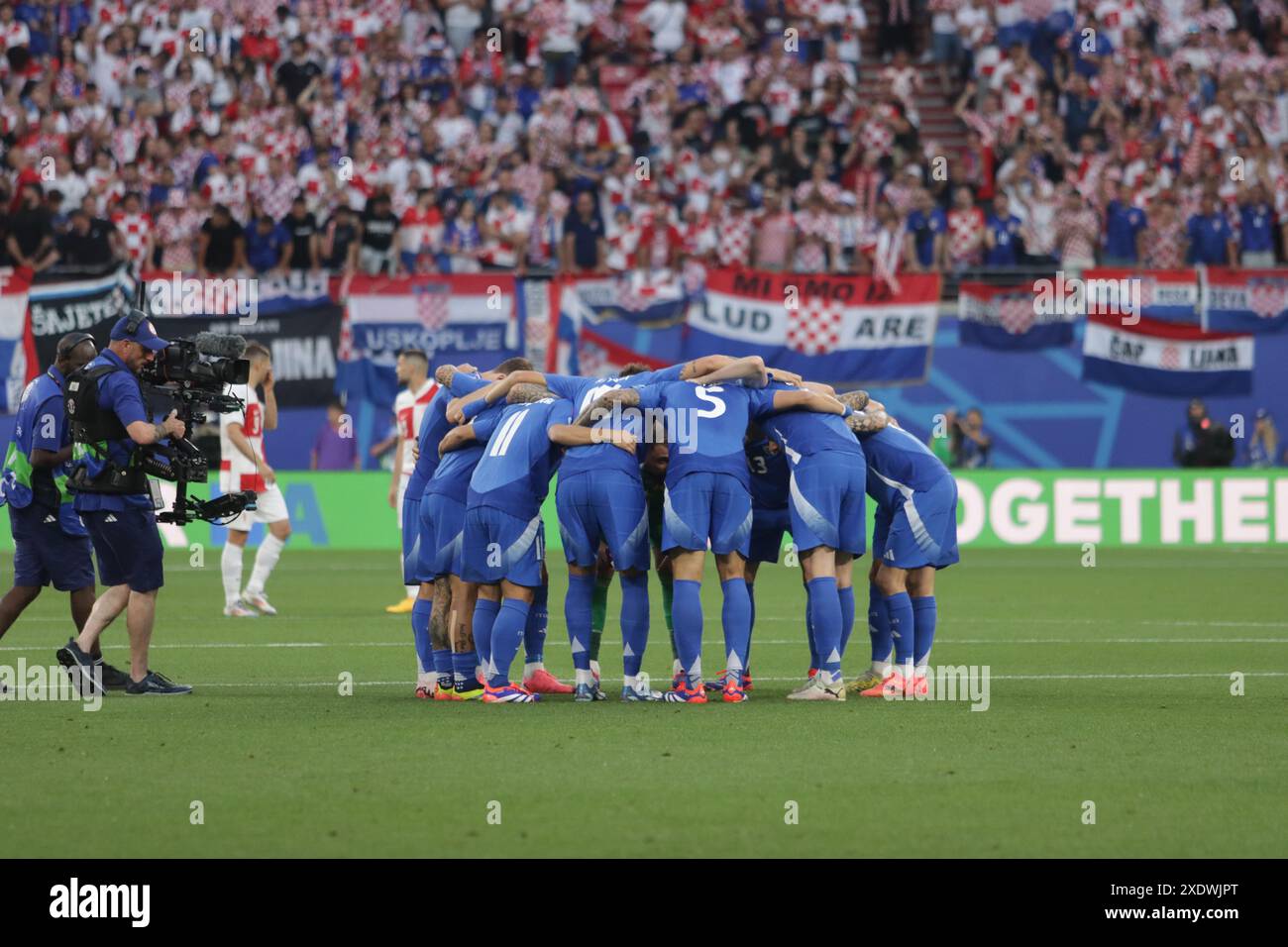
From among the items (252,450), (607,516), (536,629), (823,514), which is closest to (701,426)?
(607,516)

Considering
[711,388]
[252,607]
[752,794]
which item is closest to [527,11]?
[252,607]

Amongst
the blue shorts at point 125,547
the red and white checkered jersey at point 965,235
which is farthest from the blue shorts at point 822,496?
the red and white checkered jersey at point 965,235

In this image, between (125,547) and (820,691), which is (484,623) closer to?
(820,691)

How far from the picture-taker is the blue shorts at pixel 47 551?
42.6ft

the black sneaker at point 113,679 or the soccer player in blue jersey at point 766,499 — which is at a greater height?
the soccer player in blue jersey at point 766,499

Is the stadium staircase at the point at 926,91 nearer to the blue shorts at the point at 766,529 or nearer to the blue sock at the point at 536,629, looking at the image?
the blue shorts at the point at 766,529

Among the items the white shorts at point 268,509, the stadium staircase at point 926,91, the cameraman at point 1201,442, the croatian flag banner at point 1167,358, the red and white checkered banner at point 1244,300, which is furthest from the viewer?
the stadium staircase at point 926,91

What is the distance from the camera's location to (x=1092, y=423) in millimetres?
28281

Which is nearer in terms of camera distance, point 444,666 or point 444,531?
point 444,531

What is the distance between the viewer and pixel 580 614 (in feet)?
39.4

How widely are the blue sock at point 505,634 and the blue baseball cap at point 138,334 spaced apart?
2568 millimetres

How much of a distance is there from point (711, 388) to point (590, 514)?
1059mm

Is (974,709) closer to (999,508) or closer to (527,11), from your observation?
(999,508)

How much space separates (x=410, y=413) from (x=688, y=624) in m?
6.75
